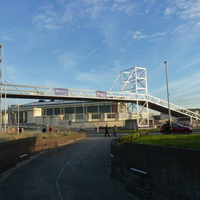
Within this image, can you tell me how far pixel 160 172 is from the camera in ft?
23.1

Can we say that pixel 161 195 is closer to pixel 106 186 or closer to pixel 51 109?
pixel 106 186

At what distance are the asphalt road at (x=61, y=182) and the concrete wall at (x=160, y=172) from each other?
0.66m

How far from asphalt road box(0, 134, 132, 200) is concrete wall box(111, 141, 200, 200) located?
25.9 inches

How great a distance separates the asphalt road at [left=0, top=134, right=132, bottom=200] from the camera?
7781 mm

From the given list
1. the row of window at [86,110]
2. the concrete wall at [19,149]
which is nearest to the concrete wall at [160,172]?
the concrete wall at [19,149]

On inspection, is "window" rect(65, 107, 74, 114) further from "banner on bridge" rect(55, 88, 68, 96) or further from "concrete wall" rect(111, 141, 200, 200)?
"concrete wall" rect(111, 141, 200, 200)

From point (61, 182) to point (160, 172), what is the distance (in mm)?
4336

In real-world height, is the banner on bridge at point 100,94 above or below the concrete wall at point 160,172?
above

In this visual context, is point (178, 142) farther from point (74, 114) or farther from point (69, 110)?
point (69, 110)

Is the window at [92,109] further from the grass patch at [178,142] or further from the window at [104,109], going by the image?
the grass patch at [178,142]

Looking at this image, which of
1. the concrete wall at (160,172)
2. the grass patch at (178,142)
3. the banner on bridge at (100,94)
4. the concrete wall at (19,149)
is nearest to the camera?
the concrete wall at (160,172)

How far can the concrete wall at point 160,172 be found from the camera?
608 cm

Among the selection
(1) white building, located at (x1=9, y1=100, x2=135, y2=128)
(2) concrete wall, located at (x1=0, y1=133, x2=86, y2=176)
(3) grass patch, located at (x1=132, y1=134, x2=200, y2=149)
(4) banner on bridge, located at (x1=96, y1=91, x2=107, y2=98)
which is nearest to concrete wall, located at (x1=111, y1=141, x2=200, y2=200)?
(3) grass patch, located at (x1=132, y1=134, x2=200, y2=149)

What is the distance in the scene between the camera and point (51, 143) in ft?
64.0
